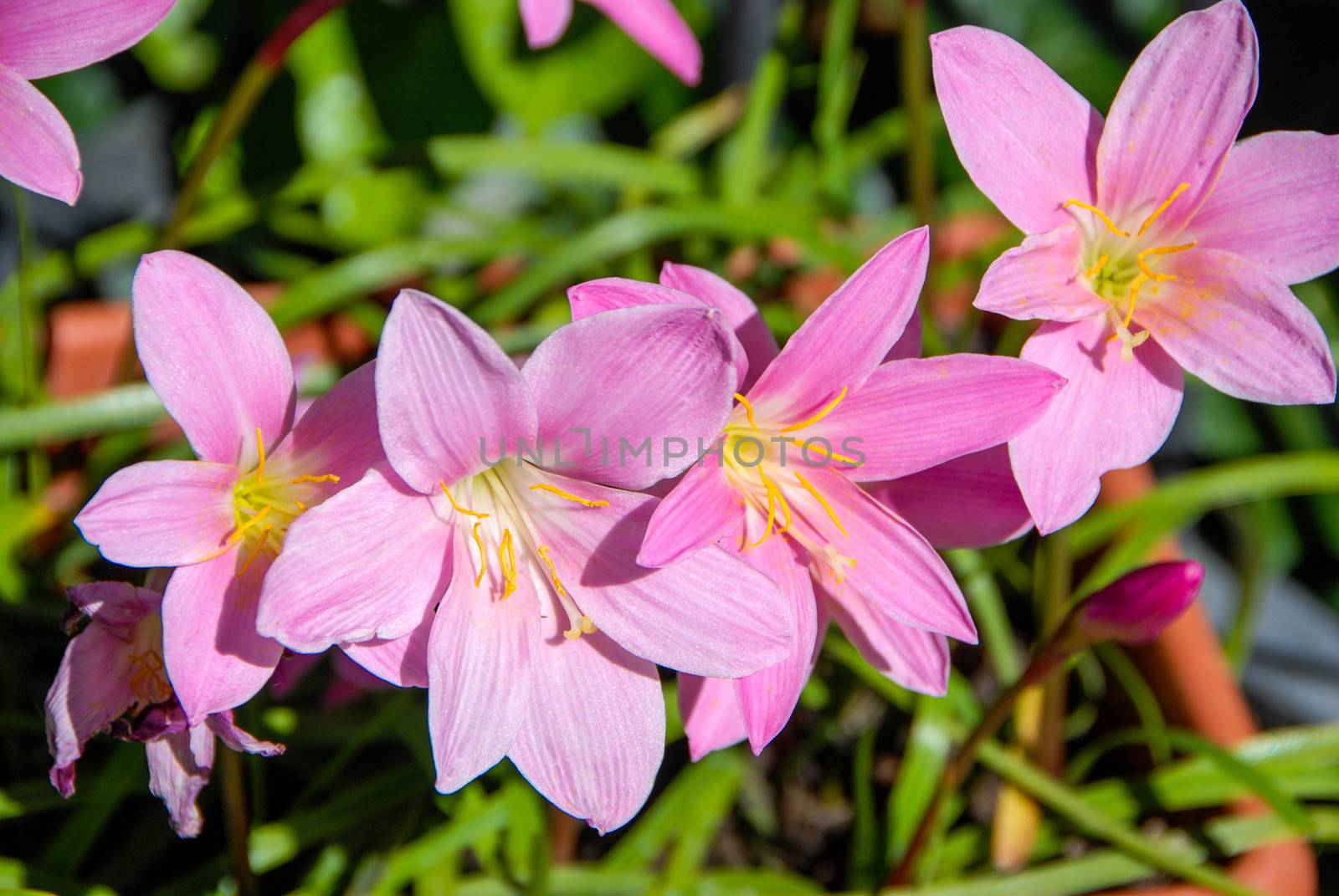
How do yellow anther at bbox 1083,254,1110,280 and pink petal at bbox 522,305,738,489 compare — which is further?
yellow anther at bbox 1083,254,1110,280

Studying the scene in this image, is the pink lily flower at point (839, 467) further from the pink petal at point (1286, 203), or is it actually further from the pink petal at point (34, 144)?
the pink petal at point (34, 144)

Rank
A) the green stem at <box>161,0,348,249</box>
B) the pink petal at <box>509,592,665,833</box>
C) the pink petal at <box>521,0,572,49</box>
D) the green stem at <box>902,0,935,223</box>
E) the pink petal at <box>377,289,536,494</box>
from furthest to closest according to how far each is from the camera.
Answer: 1. the green stem at <box>902,0,935,223</box>
2. the green stem at <box>161,0,348,249</box>
3. the pink petal at <box>521,0,572,49</box>
4. the pink petal at <box>509,592,665,833</box>
5. the pink petal at <box>377,289,536,494</box>

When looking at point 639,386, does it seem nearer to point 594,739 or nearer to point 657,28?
point 594,739

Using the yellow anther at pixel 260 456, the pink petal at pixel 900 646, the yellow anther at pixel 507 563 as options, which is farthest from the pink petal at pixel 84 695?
the pink petal at pixel 900 646

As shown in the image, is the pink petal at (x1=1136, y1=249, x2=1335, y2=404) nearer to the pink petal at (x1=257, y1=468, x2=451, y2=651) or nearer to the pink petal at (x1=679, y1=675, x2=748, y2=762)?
the pink petal at (x1=679, y1=675, x2=748, y2=762)

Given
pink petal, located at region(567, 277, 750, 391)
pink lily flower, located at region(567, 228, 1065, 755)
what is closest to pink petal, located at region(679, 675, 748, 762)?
pink lily flower, located at region(567, 228, 1065, 755)

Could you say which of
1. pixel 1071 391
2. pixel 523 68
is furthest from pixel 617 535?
A: pixel 523 68

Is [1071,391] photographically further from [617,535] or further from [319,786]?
[319,786]
